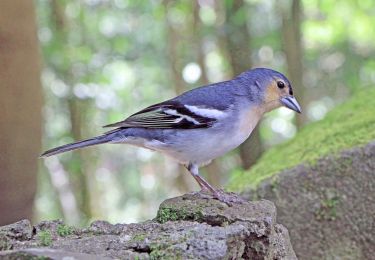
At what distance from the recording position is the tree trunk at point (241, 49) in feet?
27.4

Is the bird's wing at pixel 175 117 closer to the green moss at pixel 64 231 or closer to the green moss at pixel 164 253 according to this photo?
the green moss at pixel 64 231

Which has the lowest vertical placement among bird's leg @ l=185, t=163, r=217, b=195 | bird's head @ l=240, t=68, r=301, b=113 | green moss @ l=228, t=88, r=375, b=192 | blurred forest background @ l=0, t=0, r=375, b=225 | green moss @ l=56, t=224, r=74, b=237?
green moss @ l=56, t=224, r=74, b=237

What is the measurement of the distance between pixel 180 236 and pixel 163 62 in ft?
27.6

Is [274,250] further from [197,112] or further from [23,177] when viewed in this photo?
[23,177]

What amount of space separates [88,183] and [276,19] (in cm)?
395

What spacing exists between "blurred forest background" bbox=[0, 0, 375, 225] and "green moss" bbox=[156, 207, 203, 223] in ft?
14.7

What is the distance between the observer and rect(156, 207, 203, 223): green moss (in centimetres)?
333

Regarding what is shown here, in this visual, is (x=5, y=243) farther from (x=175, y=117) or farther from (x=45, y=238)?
(x=175, y=117)

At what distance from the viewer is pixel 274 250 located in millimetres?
3377

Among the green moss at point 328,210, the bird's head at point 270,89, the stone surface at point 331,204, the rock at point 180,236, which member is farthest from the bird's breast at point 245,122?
the green moss at point 328,210

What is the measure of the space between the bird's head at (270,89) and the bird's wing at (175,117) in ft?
1.24

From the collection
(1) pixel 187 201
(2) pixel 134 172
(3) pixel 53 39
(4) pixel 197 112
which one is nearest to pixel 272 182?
(4) pixel 197 112

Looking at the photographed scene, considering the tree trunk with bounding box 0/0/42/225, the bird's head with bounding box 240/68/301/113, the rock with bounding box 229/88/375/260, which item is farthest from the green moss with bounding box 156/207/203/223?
the tree trunk with bounding box 0/0/42/225

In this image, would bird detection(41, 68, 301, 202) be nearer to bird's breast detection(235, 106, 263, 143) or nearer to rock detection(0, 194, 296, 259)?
bird's breast detection(235, 106, 263, 143)
